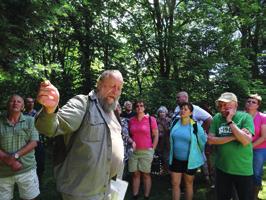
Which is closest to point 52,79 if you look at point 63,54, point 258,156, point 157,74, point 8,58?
point 63,54

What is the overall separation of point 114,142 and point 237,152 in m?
2.12

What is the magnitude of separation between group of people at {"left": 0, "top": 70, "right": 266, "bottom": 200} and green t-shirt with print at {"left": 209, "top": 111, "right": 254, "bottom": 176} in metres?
0.01

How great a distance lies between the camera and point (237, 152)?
444cm

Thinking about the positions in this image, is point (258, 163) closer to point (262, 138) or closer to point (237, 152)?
point (262, 138)

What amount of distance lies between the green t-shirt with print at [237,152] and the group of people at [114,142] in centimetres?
1

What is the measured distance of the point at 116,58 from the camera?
10812mm

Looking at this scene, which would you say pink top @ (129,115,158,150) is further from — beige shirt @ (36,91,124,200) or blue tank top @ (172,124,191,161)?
beige shirt @ (36,91,124,200)

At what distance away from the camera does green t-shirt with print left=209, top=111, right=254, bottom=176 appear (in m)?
4.39

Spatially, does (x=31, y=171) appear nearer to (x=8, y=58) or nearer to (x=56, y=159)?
(x=8, y=58)

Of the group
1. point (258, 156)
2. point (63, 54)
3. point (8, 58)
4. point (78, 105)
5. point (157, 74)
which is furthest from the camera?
point (157, 74)

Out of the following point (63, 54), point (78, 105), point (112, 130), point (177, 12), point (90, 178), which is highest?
point (177, 12)

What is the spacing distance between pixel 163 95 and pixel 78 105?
7.79 meters

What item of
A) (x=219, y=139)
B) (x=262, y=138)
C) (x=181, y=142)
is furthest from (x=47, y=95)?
(x=262, y=138)

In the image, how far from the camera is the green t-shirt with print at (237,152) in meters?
4.39
